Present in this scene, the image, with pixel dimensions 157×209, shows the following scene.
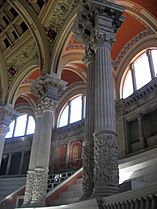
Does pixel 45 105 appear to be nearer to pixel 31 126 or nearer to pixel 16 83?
pixel 16 83

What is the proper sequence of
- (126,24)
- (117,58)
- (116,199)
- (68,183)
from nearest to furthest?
1. (116,199)
2. (68,183)
3. (126,24)
4. (117,58)

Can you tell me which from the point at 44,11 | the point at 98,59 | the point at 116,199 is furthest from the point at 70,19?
the point at 116,199

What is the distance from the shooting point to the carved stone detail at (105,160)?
4277 mm

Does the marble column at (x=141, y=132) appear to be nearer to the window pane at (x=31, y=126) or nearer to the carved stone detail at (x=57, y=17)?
the carved stone detail at (x=57, y=17)

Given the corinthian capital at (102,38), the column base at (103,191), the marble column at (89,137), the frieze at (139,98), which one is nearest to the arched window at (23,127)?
the frieze at (139,98)

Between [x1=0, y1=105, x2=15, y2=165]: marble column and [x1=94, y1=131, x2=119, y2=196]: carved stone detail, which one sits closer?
[x1=94, y1=131, x2=119, y2=196]: carved stone detail

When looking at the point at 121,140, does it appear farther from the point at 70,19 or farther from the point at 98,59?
the point at 98,59

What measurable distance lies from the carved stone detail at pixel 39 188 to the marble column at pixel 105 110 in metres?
3.32

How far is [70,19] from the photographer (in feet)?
28.6

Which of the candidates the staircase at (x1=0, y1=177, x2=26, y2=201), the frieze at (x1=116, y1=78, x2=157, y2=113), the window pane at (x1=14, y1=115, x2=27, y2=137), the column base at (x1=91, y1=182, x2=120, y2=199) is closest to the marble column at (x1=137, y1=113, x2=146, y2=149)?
the frieze at (x1=116, y1=78, x2=157, y2=113)

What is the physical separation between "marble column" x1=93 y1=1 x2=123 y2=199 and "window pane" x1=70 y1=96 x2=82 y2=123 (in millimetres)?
8289

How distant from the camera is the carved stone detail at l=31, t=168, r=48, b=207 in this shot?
23.3 feet

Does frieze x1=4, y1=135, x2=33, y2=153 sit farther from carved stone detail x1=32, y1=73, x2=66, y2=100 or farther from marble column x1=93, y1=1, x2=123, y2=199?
marble column x1=93, y1=1, x2=123, y2=199

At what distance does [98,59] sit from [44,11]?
16.1 ft
